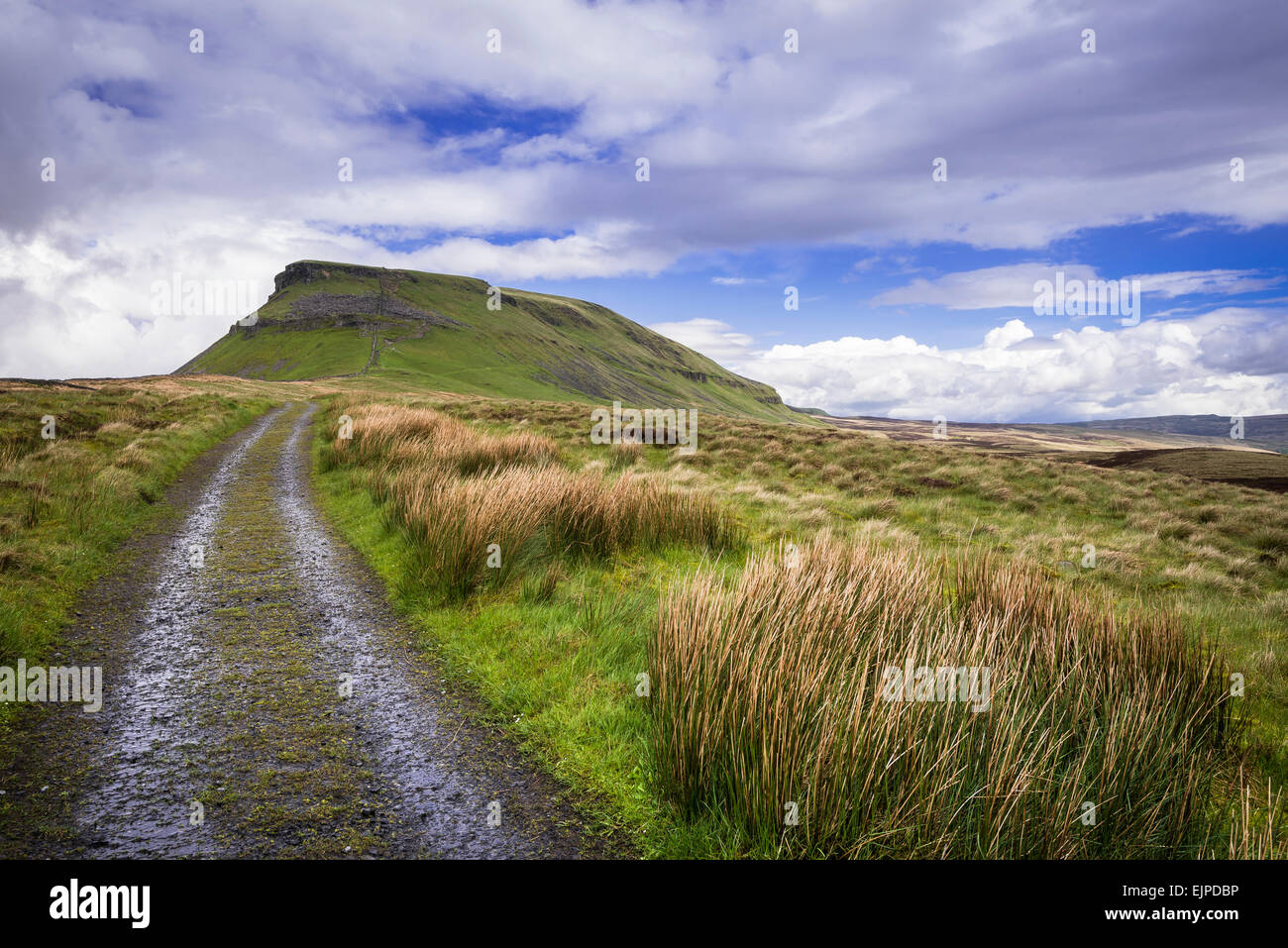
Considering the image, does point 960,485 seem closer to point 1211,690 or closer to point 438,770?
point 1211,690

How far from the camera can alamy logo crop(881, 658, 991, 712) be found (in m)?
2.90

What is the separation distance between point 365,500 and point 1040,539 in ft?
45.0

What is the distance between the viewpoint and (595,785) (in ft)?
11.9

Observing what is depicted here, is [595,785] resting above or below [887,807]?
below

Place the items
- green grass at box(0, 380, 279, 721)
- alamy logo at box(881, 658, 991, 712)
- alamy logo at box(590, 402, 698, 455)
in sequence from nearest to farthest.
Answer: alamy logo at box(881, 658, 991, 712) < green grass at box(0, 380, 279, 721) < alamy logo at box(590, 402, 698, 455)

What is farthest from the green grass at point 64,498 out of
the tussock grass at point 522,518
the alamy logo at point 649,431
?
the alamy logo at point 649,431

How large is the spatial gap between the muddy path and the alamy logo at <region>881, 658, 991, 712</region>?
184 cm

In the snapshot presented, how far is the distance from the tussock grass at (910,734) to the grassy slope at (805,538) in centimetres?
31

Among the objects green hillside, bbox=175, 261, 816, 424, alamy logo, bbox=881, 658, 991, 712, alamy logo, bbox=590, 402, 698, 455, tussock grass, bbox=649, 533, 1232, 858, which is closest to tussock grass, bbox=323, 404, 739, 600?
tussock grass, bbox=649, 533, 1232, 858

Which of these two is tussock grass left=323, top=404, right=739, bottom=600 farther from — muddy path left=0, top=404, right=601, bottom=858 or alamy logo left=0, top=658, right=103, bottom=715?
alamy logo left=0, top=658, right=103, bottom=715
